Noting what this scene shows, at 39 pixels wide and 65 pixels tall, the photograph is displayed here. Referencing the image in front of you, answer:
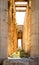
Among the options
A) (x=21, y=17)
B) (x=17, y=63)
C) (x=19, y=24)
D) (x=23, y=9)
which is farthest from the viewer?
(x=19, y=24)

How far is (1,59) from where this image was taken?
9.55 meters

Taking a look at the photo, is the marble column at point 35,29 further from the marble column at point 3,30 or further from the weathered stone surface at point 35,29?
the marble column at point 3,30

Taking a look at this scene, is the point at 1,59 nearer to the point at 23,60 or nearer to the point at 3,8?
the point at 23,60

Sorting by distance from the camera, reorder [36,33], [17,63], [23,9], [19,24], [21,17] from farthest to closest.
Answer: [19,24], [21,17], [23,9], [36,33], [17,63]

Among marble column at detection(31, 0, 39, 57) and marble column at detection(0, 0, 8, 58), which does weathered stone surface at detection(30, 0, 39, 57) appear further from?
marble column at detection(0, 0, 8, 58)

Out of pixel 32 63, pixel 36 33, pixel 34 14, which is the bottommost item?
pixel 32 63

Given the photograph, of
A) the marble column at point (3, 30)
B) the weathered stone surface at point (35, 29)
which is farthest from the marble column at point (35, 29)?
the marble column at point (3, 30)

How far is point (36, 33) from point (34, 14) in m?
0.82

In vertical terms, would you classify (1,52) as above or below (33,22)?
below

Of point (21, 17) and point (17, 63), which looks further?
point (21, 17)

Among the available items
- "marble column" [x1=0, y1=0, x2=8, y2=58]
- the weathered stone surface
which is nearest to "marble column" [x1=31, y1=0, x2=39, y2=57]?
the weathered stone surface

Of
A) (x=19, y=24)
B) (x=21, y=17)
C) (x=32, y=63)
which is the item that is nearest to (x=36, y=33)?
(x=32, y=63)

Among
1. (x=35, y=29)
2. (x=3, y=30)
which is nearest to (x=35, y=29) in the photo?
(x=35, y=29)

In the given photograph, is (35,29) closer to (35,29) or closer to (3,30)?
(35,29)
